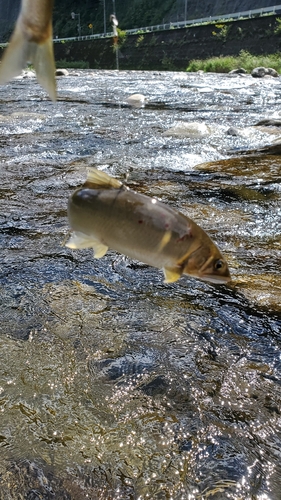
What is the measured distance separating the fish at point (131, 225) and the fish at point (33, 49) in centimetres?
40

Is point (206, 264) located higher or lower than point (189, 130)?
higher

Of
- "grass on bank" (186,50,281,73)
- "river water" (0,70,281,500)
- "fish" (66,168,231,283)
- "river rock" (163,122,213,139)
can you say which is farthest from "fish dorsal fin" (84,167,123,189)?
"grass on bank" (186,50,281,73)

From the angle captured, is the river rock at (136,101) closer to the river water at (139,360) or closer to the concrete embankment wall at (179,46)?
the river water at (139,360)

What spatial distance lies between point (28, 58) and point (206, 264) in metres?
0.63

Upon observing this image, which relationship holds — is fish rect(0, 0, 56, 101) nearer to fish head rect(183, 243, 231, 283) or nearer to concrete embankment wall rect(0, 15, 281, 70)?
fish head rect(183, 243, 231, 283)

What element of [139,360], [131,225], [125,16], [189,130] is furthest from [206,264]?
[125,16]

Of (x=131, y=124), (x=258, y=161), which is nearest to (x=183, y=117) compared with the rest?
(x=131, y=124)

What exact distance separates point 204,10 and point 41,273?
68750 millimetres

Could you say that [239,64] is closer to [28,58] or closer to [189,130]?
[189,130]

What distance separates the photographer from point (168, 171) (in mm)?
6934

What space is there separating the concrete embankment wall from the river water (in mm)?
37368

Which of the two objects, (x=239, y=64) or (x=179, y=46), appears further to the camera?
(x=179, y=46)

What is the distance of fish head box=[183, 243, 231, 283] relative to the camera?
44.3 inches

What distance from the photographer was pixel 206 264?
1.14 m
